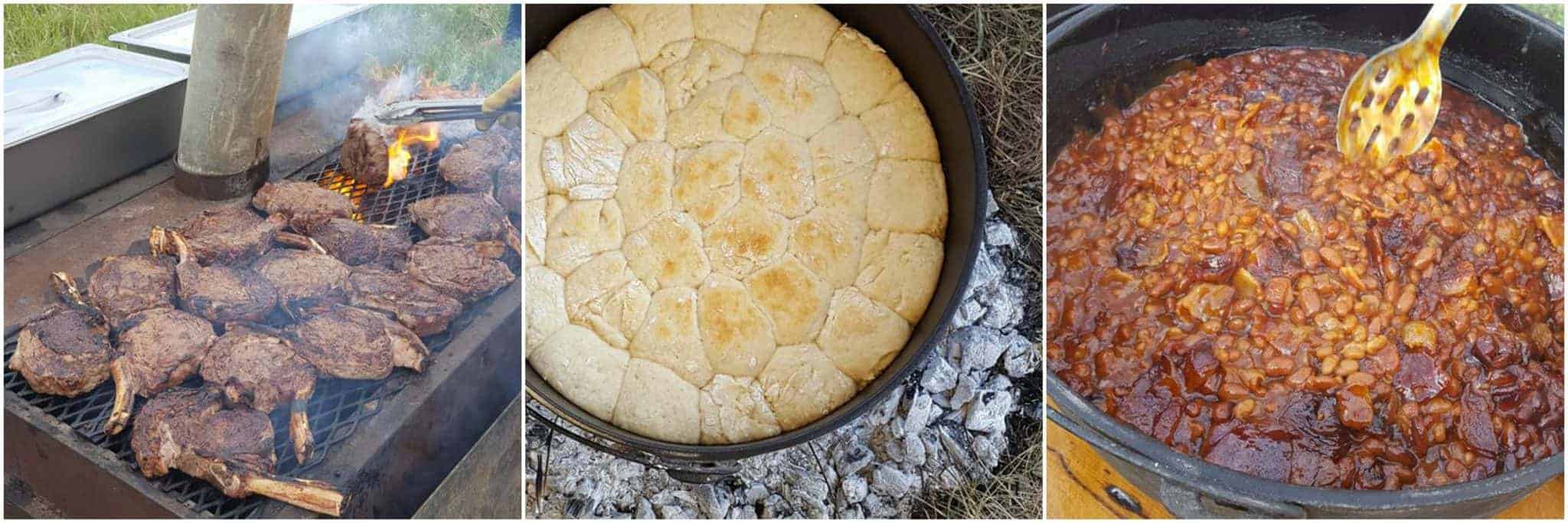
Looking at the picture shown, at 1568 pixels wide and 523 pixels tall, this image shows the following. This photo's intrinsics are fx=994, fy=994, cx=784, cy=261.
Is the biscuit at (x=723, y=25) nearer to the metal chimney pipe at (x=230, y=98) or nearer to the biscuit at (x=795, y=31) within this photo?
the biscuit at (x=795, y=31)

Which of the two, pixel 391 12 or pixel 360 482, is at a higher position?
pixel 391 12

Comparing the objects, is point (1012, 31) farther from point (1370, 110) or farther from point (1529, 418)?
point (1529, 418)

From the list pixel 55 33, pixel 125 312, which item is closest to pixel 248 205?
pixel 125 312

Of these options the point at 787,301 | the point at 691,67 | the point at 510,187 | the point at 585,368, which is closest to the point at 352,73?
the point at 510,187

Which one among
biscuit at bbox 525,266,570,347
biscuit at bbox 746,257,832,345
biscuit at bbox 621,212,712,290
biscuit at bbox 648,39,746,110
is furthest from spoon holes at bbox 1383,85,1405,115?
biscuit at bbox 525,266,570,347

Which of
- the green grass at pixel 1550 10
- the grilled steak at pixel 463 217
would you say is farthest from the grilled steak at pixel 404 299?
the green grass at pixel 1550 10

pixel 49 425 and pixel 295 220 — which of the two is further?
pixel 295 220

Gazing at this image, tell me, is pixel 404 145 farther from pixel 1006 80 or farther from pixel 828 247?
pixel 1006 80
